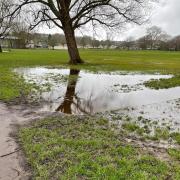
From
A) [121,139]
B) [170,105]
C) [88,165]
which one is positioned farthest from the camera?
[170,105]

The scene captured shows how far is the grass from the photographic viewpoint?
12.9 ft

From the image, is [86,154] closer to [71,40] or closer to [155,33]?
[71,40]

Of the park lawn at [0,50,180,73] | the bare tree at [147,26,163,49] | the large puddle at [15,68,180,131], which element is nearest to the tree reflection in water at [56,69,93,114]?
the large puddle at [15,68,180,131]

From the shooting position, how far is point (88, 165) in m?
4.17

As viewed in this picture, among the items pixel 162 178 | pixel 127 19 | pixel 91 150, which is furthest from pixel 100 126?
pixel 127 19

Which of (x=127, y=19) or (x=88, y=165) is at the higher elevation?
(x=127, y=19)

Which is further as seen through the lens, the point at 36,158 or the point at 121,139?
the point at 121,139

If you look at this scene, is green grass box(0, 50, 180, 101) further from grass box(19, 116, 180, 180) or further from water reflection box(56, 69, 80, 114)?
grass box(19, 116, 180, 180)

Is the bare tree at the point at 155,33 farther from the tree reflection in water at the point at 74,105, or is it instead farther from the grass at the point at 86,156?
the grass at the point at 86,156

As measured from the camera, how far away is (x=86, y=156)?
4.46m

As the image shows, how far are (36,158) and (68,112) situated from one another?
3561 mm

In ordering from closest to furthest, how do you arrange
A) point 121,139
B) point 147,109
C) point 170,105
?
1. point 121,139
2. point 147,109
3. point 170,105

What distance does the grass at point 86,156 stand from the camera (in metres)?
3.93

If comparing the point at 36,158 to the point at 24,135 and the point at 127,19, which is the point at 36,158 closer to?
the point at 24,135
